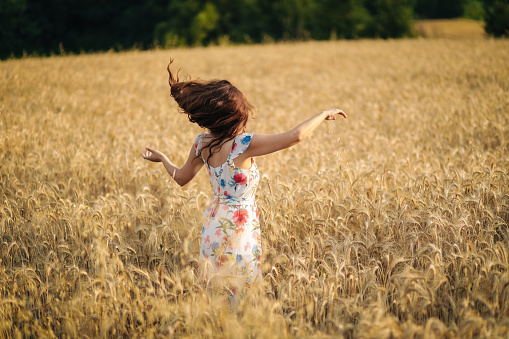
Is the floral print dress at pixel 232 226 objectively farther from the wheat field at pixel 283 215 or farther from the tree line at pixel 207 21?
the tree line at pixel 207 21

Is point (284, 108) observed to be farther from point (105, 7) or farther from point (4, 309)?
point (105, 7)

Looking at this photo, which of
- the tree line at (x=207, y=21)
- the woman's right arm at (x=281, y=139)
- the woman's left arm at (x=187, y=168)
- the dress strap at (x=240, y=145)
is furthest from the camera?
the tree line at (x=207, y=21)

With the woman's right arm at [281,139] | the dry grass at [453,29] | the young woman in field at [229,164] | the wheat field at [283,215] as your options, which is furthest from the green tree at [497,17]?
the young woman in field at [229,164]

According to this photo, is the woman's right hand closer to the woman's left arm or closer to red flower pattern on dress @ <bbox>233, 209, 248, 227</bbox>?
the woman's left arm

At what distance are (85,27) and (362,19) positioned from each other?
1142 inches

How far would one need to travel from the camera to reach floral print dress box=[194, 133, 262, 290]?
2398 mm

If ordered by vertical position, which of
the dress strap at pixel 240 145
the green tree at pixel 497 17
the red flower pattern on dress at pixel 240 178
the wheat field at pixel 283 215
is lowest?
the wheat field at pixel 283 215

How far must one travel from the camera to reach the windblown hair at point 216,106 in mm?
2285

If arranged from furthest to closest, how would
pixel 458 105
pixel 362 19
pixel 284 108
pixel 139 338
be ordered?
pixel 362 19 → pixel 284 108 → pixel 458 105 → pixel 139 338

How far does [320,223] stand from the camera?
10.2 feet

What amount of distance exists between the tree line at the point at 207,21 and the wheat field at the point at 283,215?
24070 mm

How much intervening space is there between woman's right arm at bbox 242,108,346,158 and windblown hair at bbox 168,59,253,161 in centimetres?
17

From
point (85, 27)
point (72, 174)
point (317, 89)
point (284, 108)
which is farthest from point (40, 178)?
point (85, 27)

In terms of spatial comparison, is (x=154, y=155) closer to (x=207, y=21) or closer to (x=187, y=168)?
(x=187, y=168)
